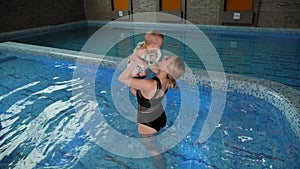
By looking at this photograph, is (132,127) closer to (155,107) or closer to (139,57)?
(155,107)

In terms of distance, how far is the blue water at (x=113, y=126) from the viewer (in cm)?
192

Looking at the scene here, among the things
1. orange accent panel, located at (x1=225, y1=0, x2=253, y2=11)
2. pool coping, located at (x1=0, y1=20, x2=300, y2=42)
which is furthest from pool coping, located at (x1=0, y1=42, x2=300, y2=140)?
orange accent panel, located at (x1=225, y1=0, x2=253, y2=11)

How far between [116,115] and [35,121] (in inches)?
34.5

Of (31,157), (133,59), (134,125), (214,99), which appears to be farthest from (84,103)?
(133,59)

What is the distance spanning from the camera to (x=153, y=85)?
140cm

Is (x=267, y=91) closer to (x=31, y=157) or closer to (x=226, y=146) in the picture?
(x=226, y=146)

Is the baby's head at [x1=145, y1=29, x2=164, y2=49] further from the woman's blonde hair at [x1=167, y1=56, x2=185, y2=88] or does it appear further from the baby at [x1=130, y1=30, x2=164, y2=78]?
the woman's blonde hair at [x1=167, y1=56, x2=185, y2=88]

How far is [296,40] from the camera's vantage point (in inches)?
224

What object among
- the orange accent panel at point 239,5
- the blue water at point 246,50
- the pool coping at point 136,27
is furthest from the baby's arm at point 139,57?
the orange accent panel at point 239,5

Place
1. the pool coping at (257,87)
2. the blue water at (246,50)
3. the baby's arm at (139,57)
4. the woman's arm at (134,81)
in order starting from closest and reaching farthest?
the baby's arm at (139,57)
the woman's arm at (134,81)
the pool coping at (257,87)
the blue water at (246,50)

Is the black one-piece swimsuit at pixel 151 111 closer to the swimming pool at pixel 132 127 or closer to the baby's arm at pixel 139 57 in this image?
the baby's arm at pixel 139 57

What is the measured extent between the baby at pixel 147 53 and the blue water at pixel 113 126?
3.13 feet

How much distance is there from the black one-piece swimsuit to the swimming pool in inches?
17.4

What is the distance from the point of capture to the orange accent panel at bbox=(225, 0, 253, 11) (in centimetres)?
646
